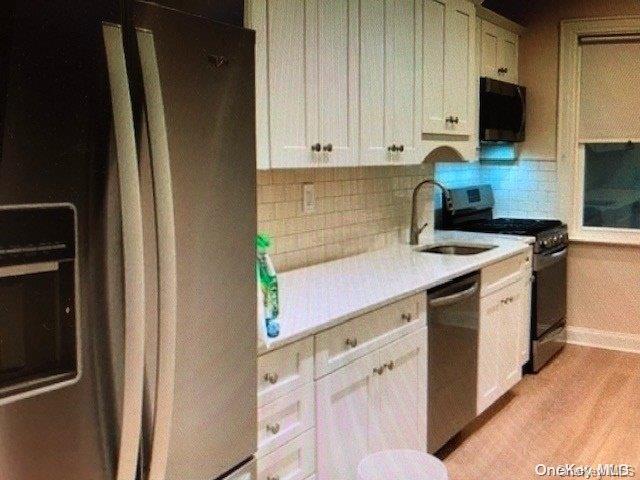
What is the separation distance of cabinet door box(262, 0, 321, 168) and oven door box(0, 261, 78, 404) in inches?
47.1

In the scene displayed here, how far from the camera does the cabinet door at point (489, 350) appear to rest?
337 cm

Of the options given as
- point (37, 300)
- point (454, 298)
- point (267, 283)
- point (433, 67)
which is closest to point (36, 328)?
point (37, 300)

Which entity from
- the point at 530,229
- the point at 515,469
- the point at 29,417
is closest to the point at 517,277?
the point at 530,229

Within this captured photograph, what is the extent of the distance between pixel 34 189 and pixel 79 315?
235mm

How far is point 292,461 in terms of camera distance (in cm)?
209

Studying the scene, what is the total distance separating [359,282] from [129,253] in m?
1.62

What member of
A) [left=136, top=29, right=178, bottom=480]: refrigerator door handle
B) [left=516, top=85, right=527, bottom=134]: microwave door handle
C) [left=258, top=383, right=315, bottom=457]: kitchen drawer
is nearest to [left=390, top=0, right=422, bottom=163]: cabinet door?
[left=258, top=383, right=315, bottom=457]: kitchen drawer

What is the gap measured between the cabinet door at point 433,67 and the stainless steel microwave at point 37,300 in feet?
7.82

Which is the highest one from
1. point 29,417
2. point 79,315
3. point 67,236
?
point 67,236

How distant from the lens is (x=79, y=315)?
118 cm

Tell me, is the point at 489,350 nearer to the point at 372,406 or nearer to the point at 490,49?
the point at 372,406

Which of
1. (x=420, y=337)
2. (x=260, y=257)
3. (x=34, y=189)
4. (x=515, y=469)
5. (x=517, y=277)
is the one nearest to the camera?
(x=34, y=189)

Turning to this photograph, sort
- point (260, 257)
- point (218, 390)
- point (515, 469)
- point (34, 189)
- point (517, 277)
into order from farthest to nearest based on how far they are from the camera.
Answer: point (517, 277)
point (515, 469)
point (260, 257)
point (218, 390)
point (34, 189)

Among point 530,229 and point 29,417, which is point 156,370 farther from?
point 530,229
